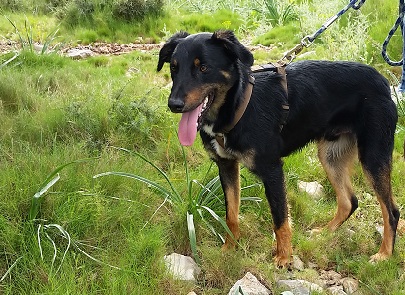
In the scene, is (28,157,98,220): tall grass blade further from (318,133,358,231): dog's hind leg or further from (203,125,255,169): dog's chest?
(318,133,358,231): dog's hind leg

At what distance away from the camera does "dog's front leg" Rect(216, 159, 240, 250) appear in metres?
3.36

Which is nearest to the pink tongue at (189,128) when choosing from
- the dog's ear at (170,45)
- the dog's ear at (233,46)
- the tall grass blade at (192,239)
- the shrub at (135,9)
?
the dog's ear at (233,46)

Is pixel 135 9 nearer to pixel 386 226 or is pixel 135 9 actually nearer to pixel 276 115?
pixel 276 115

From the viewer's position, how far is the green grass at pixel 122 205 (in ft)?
9.20

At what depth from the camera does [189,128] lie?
2840 millimetres

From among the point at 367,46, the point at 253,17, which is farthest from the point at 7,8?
the point at 367,46

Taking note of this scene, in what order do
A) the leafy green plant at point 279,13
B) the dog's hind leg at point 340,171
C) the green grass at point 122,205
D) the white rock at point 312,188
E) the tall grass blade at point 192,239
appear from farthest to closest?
the leafy green plant at point 279,13 → the white rock at point 312,188 → the dog's hind leg at point 340,171 → the tall grass blade at point 192,239 → the green grass at point 122,205

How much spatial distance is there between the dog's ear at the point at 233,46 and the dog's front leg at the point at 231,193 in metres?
0.76

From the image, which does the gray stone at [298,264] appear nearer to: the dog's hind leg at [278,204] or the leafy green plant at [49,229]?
the dog's hind leg at [278,204]

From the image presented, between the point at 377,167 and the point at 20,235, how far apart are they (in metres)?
2.39

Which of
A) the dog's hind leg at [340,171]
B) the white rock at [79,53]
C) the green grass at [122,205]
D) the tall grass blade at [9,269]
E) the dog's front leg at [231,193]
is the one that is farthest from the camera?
the white rock at [79,53]

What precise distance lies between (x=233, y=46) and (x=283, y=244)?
1.38 m

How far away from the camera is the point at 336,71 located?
340 centimetres

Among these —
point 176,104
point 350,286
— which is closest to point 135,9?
point 176,104
